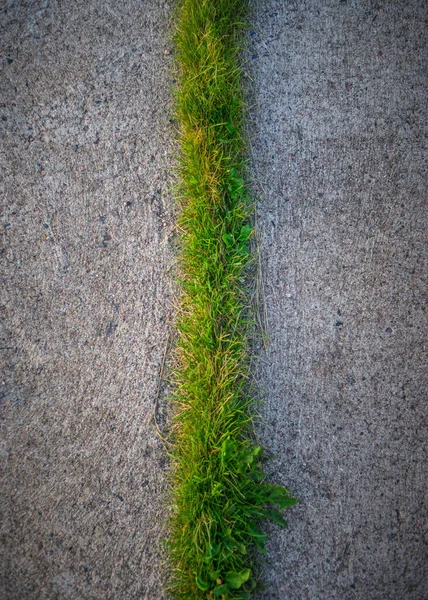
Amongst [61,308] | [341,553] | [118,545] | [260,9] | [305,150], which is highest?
[260,9]

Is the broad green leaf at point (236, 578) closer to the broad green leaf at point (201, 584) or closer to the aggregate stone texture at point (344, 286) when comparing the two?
the broad green leaf at point (201, 584)

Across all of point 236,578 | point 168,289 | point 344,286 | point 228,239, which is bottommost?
point 236,578

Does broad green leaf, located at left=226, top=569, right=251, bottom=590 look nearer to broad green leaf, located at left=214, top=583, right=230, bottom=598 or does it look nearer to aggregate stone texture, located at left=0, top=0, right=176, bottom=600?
broad green leaf, located at left=214, top=583, right=230, bottom=598

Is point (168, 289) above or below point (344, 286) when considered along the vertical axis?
above

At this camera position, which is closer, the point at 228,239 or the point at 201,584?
the point at 201,584

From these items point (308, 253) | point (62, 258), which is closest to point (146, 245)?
point (62, 258)

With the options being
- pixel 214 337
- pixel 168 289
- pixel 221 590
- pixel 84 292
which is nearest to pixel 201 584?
pixel 221 590

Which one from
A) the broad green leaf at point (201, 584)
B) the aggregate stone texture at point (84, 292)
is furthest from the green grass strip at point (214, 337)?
the aggregate stone texture at point (84, 292)

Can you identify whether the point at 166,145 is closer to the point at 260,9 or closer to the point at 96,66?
the point at 96,66

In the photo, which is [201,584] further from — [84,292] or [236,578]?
[84,292]
